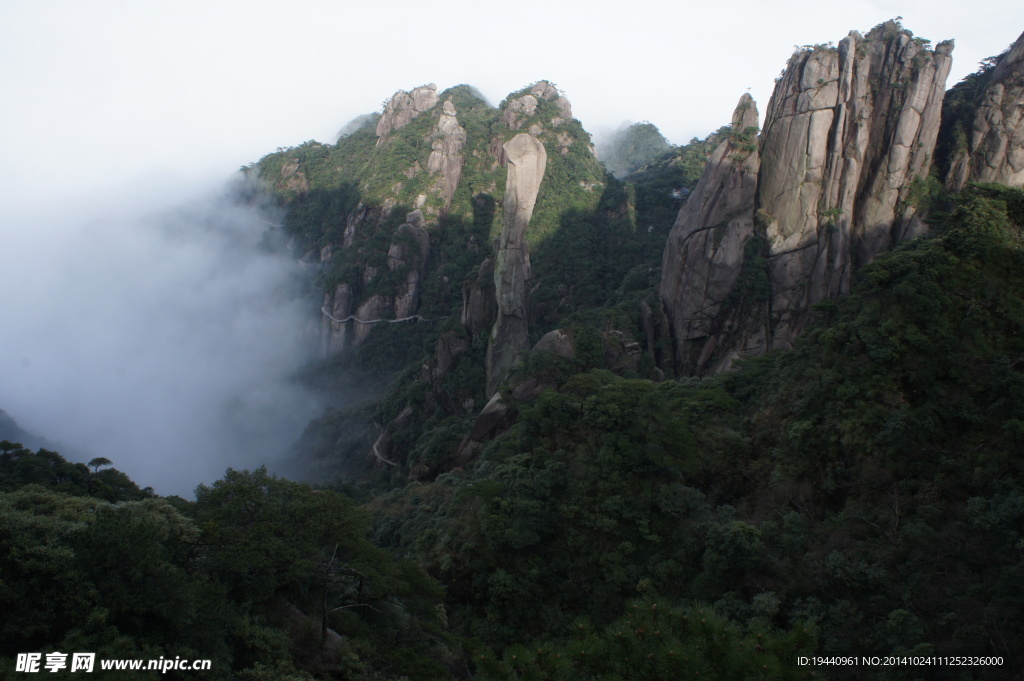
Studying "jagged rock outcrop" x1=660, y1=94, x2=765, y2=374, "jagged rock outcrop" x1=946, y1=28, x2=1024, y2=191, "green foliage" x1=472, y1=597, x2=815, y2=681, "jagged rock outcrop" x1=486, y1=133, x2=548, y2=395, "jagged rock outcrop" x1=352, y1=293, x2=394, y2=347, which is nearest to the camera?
"green foliage" x1=472, y1=597, x2=815, y2=681

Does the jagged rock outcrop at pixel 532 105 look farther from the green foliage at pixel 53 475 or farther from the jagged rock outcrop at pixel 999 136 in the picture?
the green foliage at pixel 53 475

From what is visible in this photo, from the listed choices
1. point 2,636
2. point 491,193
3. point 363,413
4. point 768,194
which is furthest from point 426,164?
point 2,636

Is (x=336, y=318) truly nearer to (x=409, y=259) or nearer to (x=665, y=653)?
(x=409, y=259)

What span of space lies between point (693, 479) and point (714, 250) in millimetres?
14659

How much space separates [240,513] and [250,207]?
80267 mm

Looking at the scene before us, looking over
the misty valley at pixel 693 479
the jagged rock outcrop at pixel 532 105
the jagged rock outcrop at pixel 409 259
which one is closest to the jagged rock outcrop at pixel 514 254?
the misty valley at pixel 693 479

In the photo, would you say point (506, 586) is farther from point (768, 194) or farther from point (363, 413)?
point (363, 413)

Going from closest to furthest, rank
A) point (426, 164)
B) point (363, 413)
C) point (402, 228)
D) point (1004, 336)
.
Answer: point (1004, 336) → point (363, 413) → point (402, 228) → point (426, 164)

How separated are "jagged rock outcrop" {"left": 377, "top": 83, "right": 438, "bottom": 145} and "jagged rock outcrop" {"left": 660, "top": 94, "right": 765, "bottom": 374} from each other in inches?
2102

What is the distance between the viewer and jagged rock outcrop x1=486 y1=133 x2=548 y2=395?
37.0 m

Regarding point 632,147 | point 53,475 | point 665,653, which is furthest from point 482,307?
point 632,147

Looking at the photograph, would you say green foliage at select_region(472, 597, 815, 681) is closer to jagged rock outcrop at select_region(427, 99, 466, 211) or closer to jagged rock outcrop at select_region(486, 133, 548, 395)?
jagged rock outcrop at select_region(486, 133, 548, 395)

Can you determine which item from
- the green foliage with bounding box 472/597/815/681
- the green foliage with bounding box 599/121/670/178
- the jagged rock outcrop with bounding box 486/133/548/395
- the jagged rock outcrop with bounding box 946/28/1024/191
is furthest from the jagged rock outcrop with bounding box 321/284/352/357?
the green foliage with bounding box 472/597/815/681

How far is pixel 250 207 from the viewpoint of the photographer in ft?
273
